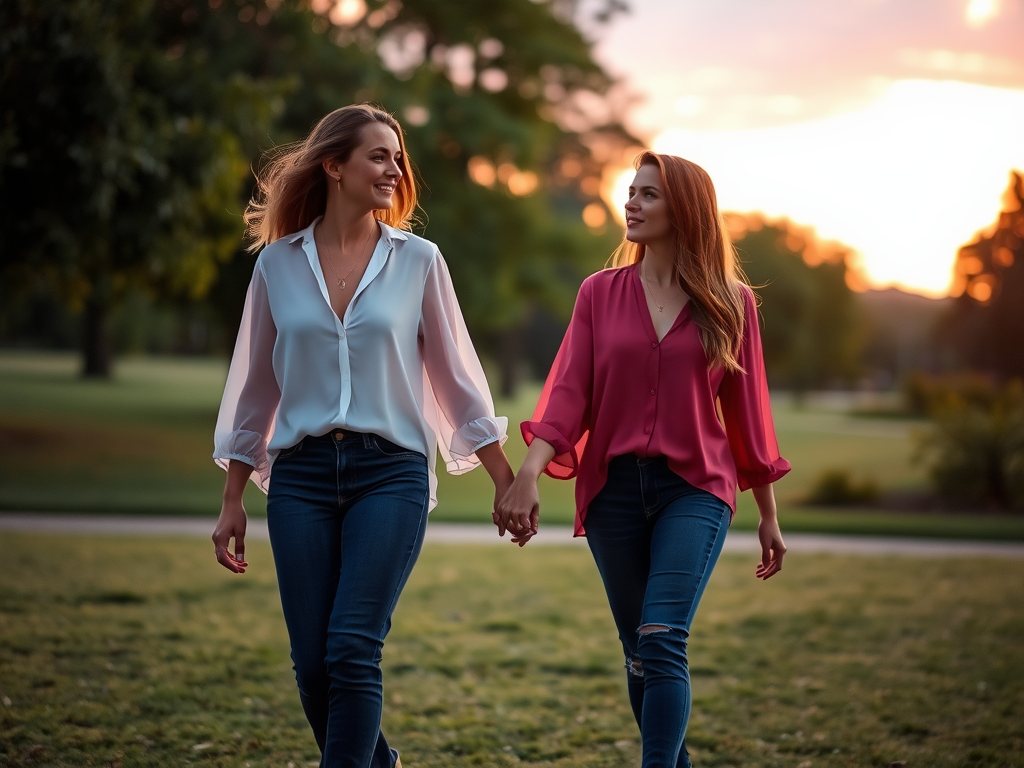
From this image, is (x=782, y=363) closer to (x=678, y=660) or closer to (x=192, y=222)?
(x=192, y=222)

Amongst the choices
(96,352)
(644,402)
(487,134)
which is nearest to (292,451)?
(644,402)

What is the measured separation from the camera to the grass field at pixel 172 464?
1429 centimetres

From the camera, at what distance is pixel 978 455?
16.1 metres

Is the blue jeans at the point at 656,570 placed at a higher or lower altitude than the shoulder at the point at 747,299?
lower

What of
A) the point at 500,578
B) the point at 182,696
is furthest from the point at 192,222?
the point at 182,696

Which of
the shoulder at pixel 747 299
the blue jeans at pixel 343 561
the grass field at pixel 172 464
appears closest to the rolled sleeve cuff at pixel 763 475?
the shoulder at pixel 747 299

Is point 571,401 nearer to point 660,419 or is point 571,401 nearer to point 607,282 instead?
point 660,419

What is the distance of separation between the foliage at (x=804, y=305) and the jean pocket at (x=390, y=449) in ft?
209

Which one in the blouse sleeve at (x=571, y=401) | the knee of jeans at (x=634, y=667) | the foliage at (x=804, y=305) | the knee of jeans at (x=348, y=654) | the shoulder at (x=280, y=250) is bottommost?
the knee of jeans at (x=634, y=667)

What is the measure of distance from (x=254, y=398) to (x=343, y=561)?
0.63 meters

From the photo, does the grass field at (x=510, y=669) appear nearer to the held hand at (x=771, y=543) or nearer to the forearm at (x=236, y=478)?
the held hand at (x=771, y=543)

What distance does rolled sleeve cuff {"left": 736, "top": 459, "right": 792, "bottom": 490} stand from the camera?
3.70 meters

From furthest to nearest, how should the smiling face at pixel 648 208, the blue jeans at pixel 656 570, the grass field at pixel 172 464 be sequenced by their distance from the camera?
the grass field at pixel 172 464
the smiling face at pixel 648 208
the blue jeans at pixel 656 570

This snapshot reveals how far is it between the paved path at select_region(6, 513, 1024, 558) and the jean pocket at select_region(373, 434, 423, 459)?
8493mm
